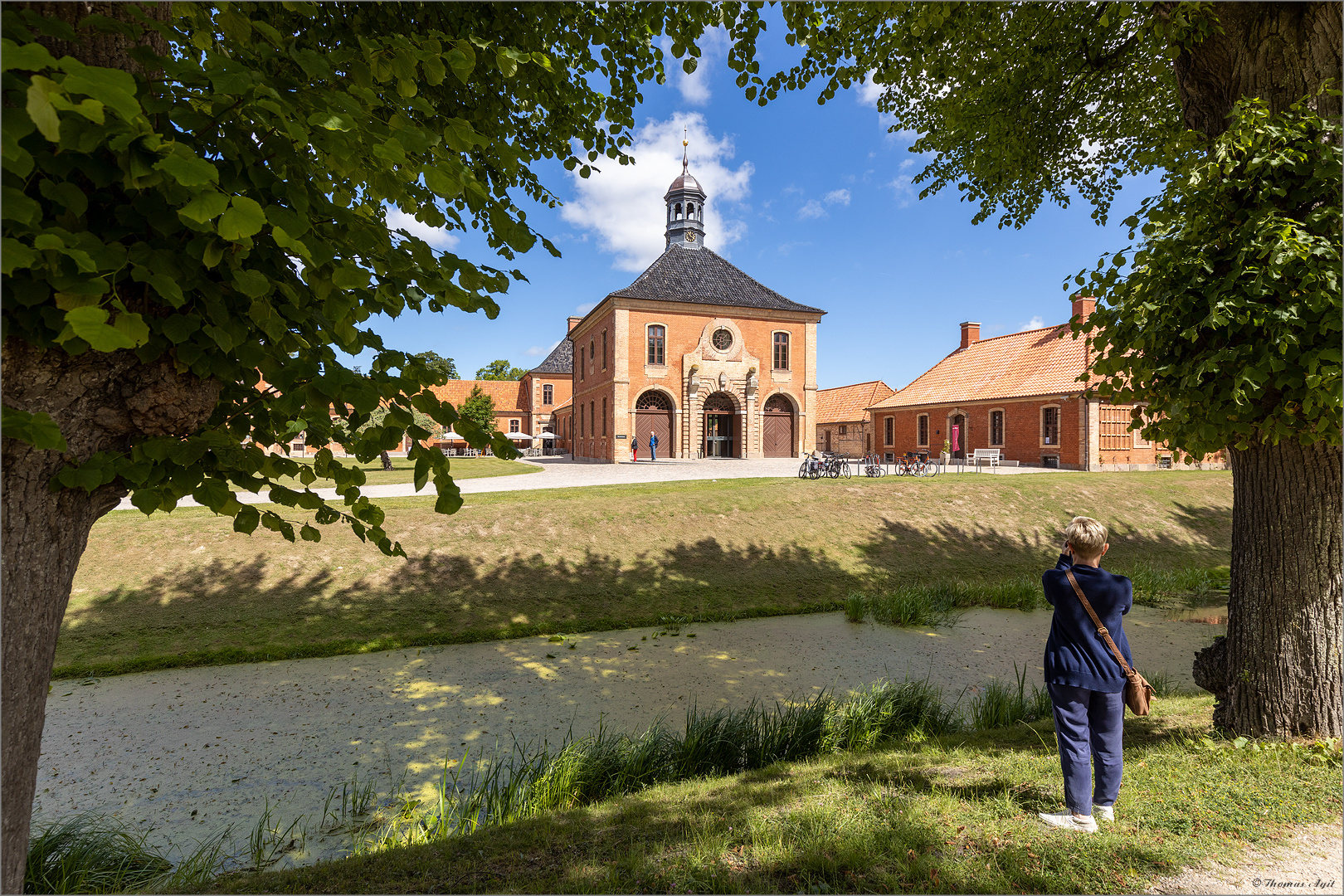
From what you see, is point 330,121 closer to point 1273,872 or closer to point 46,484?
point 46,484

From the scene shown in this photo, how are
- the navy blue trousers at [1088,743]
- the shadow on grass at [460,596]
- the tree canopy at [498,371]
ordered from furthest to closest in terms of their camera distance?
1. the tree canopy at [498,371]
2. the shadow on grass at [460,596]
3. the navy blue trousers at [1088,743]

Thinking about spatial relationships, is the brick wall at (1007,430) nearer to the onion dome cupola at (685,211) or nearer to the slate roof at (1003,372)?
the slate roof at (1003,372)

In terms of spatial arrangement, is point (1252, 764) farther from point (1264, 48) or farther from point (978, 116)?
point (978, 116)

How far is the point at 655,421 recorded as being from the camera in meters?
30.8

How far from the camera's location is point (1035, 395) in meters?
25.8

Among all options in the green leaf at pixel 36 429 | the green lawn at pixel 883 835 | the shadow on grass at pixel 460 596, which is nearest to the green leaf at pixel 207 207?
the green leaf at pixel 36 429

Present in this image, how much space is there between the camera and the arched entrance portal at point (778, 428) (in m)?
32.0

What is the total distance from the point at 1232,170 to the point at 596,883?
519 cm

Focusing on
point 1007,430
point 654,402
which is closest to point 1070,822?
point 654,402

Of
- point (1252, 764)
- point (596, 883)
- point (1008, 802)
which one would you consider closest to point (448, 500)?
point (596, 883)

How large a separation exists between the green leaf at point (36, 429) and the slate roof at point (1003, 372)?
91.6ft

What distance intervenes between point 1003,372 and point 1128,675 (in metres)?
30.0

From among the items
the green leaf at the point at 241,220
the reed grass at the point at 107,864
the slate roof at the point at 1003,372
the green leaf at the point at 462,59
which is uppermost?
the slate roof at the point at 1003,372

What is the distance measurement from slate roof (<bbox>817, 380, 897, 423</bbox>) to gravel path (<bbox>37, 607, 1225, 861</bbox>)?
32776 millimetres
